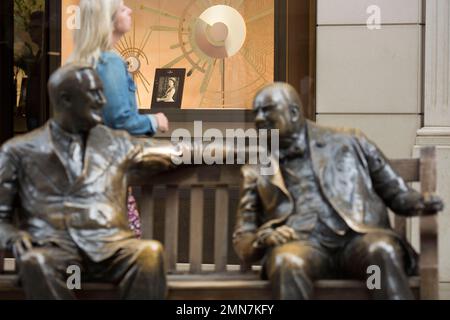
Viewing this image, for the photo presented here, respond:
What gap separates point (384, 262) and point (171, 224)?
1321 mm

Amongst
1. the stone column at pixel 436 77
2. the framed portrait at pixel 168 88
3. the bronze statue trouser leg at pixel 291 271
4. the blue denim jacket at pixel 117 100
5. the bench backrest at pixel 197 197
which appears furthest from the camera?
the framed portrait at pixel 168 88

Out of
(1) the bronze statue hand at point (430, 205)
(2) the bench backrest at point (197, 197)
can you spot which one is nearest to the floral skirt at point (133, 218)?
(2) the bench backrest at point (197, 197)

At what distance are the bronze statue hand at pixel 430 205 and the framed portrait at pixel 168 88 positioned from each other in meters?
3.86

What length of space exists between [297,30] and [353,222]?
3658mm

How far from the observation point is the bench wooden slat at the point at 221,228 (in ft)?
24.6

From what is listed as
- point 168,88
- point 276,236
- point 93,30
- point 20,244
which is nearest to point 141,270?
point 20,244

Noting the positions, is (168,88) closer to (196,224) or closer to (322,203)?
(196,224)

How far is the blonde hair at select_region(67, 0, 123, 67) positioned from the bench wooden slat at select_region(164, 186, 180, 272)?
0.87m

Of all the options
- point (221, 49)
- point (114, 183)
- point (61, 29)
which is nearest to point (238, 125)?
point (221, 49)

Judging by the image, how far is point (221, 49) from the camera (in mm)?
10680

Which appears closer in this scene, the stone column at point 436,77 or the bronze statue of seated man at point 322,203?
the bronze statue of seated man at point 322,203

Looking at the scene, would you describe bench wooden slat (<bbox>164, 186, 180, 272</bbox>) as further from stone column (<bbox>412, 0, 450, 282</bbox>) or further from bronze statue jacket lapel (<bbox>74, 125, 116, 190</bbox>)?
stone column (<bbox>412, 0, 450, 282</bbox>)

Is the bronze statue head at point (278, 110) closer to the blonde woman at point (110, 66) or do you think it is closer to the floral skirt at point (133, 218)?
the blonde woman at point (110, 66)

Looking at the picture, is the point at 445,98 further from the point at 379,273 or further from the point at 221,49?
the point at 379,273
